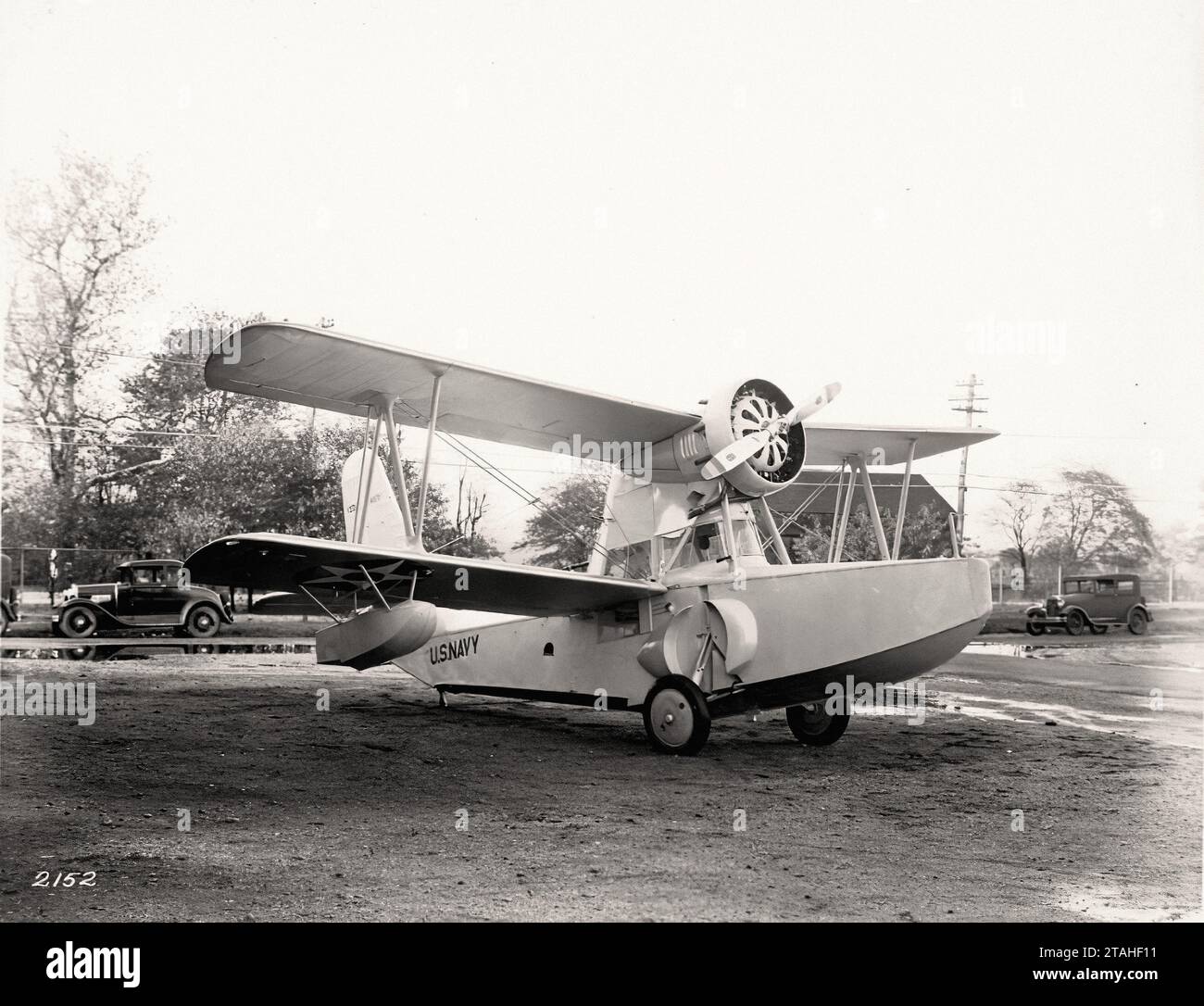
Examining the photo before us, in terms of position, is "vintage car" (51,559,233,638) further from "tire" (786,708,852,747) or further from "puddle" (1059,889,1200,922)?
"puddle" (1059,889,1200,922)

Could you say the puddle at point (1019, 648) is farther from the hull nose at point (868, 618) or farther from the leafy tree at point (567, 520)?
the hull nose at point (868, 618)

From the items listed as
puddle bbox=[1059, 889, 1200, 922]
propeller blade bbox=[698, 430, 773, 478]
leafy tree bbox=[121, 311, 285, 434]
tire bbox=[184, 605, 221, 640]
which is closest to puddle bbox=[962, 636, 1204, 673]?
propeller blade bbox=[698, 430, 773, 478]

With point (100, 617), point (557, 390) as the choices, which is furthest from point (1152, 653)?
point (100, 617)

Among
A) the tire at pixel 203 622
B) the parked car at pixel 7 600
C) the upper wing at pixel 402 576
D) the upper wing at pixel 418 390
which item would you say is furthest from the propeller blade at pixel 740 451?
the tire at pixel 203 622

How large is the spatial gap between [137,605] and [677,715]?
14446 mm

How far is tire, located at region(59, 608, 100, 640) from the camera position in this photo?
1739 centimetres

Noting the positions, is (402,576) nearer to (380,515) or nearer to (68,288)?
(380,515)

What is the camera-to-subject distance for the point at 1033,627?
28125 mm

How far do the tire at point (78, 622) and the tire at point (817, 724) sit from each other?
14.3 metres

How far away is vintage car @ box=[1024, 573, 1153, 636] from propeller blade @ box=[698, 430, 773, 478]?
23.2m

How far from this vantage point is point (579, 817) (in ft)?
18.7

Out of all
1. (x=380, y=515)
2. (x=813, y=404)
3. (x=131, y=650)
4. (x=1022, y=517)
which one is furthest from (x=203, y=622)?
(x=1022, y=517)

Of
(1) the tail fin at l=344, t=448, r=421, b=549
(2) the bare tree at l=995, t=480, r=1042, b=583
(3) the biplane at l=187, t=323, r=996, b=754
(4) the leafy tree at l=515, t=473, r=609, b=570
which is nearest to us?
(3) the biplane at l=187, t=323, r=996, b=754
